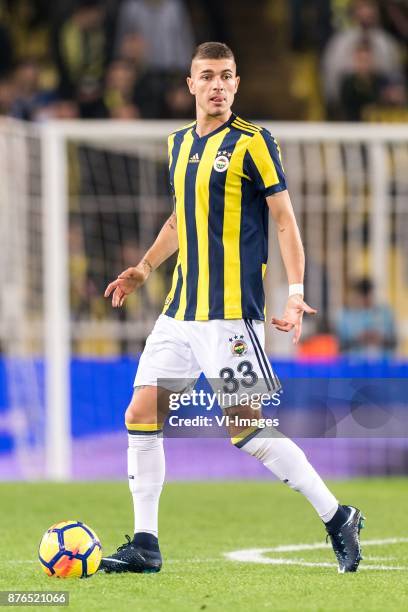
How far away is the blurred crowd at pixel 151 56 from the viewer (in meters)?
14.8

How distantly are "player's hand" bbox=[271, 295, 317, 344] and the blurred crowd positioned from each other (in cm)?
859

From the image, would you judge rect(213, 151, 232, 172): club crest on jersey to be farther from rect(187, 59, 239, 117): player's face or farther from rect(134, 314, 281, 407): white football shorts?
rect(134, 314, 281, 407): white football shorts

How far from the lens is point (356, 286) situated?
11.3 metres

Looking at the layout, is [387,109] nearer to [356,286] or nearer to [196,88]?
[356,286]

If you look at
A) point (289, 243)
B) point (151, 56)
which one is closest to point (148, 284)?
point (151, 56)

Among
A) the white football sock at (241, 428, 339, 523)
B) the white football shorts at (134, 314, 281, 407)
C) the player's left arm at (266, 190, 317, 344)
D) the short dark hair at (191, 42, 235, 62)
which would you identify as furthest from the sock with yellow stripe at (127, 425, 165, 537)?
the short dark hair at (191, 42, 235, 62)

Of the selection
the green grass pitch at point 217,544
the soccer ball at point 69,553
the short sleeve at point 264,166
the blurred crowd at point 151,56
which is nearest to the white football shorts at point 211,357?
A: the short sleeve at point 264,166

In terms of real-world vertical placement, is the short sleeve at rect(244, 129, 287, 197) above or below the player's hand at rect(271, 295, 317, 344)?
above

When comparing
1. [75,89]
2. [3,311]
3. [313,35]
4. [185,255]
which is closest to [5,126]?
[3,311]

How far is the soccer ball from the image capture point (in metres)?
6.01

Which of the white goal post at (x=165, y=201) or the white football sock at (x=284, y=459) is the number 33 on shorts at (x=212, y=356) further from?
the white goal post at (x=165, y=201)

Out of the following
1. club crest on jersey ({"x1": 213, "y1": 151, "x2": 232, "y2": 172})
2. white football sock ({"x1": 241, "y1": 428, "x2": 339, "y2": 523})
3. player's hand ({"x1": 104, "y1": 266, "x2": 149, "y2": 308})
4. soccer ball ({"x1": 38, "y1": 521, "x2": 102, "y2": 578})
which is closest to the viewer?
soccer ball ({"x1": 38, "y1": 521, "x2": 102, "y2": 578})

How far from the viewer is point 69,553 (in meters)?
6.01

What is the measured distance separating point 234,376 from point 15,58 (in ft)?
37.9
